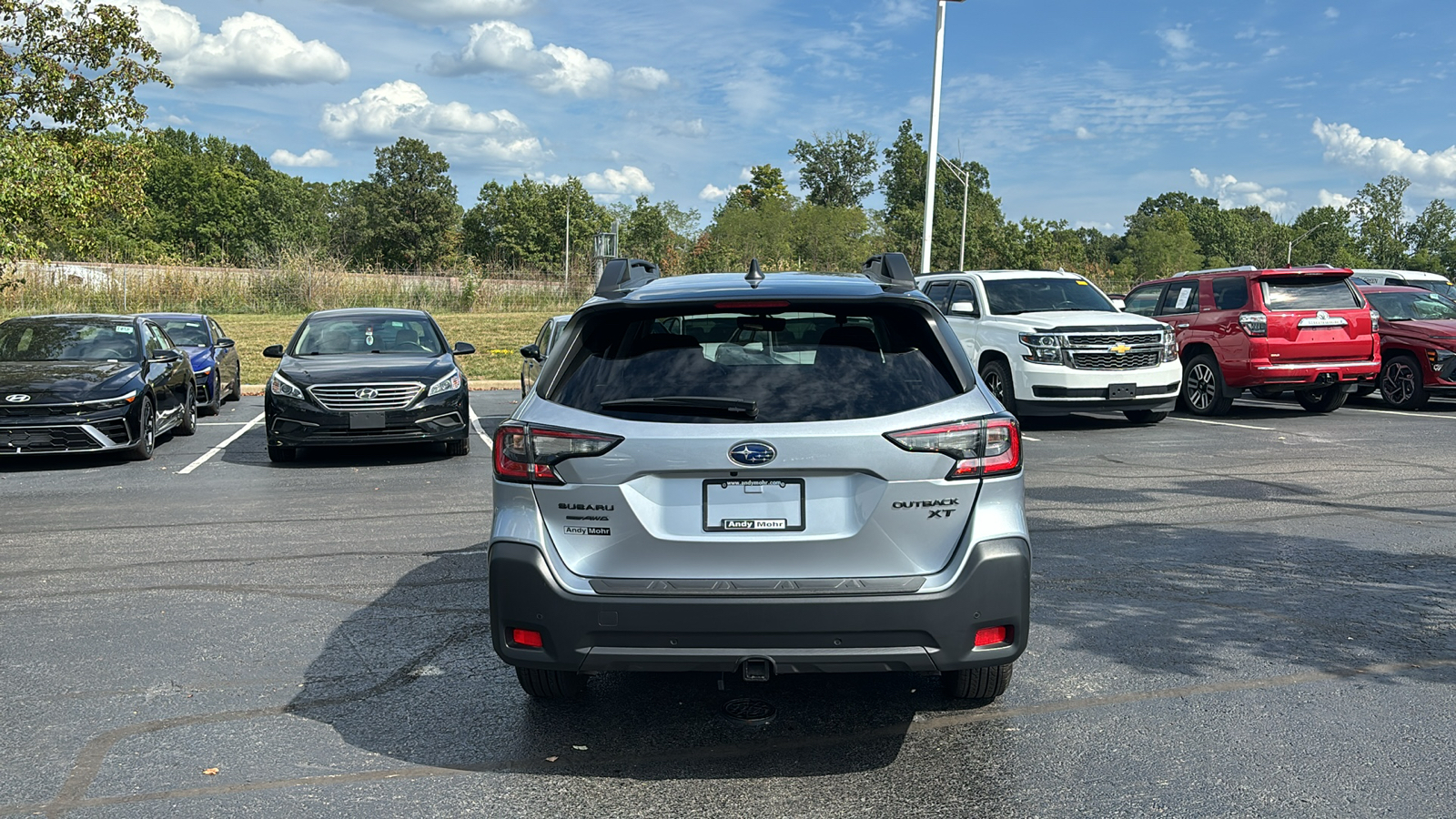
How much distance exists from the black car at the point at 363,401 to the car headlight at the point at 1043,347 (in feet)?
21.6

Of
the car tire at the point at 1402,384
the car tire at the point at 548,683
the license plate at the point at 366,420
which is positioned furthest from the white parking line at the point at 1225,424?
the car tire at the point at 548,683

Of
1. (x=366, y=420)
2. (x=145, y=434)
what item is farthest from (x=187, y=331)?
(x=366, y=420)

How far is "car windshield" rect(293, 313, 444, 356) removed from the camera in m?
13.0

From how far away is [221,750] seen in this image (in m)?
4.22

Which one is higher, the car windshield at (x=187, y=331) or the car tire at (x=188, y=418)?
the car windshield at (x=187, y=331)

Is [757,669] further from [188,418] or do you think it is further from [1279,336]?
[1279,336]

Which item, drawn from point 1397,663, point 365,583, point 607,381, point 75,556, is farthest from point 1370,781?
point 75,556

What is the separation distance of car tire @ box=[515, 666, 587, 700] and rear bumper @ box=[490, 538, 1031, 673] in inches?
A: 23.4

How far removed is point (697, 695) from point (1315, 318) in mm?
13135

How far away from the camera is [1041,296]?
15797 mm

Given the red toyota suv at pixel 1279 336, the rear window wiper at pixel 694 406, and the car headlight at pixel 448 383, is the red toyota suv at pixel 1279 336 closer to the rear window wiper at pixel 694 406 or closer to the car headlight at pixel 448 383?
the car headlight at pixel 448 383

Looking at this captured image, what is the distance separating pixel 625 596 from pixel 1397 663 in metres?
3.47

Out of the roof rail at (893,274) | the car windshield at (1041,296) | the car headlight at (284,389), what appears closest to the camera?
the roof rail at (893,274)

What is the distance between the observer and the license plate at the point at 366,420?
37.8ft
